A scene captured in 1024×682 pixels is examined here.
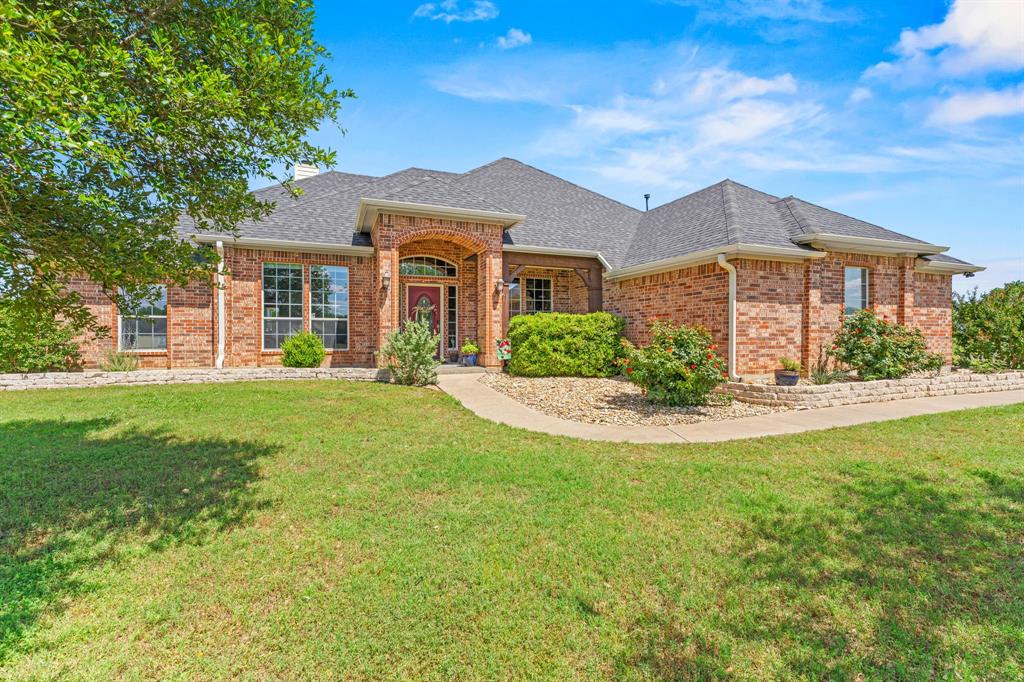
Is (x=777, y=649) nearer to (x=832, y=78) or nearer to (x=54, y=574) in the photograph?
(x=54, y=574)

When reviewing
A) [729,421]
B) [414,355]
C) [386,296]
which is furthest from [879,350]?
[386,296]

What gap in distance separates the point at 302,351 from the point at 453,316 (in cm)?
462

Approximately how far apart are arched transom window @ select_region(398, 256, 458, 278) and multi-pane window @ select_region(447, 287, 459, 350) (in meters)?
0.58

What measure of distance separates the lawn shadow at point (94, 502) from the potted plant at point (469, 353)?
7275 mm

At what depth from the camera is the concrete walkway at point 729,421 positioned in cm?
653

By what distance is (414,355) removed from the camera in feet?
34.2

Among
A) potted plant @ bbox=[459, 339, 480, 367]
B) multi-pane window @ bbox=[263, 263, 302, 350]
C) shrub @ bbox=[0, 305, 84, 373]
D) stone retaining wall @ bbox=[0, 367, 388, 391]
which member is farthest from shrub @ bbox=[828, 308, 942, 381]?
shrub @ bbox=[0, 305, 84, 373]

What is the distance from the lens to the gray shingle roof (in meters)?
11.7

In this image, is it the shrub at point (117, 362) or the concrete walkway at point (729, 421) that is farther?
the shrub at point (117, 362)

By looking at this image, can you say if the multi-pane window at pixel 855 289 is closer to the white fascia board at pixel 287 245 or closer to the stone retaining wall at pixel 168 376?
the stone retaining wall at pixel 168 376

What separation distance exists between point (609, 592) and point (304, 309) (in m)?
12.5

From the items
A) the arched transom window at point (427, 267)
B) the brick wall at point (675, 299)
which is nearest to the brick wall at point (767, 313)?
the brick wall at point (675, 299)

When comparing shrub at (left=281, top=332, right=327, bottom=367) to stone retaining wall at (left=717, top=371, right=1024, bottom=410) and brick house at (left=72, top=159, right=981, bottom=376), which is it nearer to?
brick house at (left=72, top=159, right=981, bottom=376)

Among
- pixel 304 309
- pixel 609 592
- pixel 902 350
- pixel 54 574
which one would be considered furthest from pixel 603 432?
pixel 304 309
